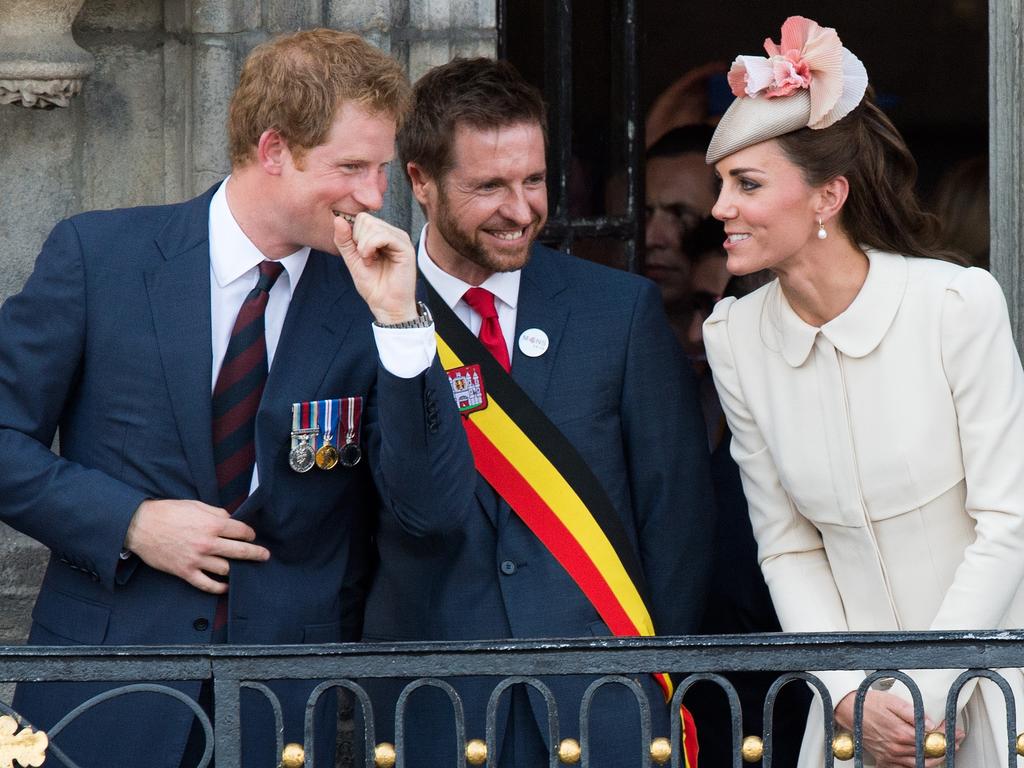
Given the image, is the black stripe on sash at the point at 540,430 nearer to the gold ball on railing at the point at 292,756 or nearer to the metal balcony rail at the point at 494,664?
the metal balcony rail at the point at 494,664

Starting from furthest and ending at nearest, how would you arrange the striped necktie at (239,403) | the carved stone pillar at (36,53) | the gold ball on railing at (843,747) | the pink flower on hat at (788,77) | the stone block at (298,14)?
the stone block at (298,14), the carved stone pillar at (36,53), the pink flower on hat at (788,77), the striped necktie at (239,403), the gold ball on railing at (843,747)

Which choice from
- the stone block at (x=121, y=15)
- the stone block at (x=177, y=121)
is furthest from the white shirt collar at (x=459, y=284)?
the stone block at (x=121, y=15)

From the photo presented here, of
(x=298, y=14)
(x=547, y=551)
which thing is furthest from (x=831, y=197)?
(x=298, y=14)

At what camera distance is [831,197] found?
11.4 feet

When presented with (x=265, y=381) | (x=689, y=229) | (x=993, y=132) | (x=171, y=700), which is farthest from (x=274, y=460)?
(x=689, y=229)

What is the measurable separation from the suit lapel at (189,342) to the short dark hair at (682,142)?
261cm

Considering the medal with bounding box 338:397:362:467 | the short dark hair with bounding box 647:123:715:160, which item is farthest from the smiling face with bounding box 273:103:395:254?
the short dark hair with bounding box 647:123:715:160

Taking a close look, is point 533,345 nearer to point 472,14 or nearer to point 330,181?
point 330,181

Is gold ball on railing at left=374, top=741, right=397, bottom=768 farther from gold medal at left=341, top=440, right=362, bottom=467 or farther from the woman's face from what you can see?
the woman's face

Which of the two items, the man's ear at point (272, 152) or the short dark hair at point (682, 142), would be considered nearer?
the man's ear at point (272, 152)

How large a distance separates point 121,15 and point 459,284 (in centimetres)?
117

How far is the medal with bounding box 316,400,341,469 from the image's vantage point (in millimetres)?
3340

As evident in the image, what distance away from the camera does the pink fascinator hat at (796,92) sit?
3.45 meters

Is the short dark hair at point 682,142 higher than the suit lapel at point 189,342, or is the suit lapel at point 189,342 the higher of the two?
the short dark hair at point 682,142
